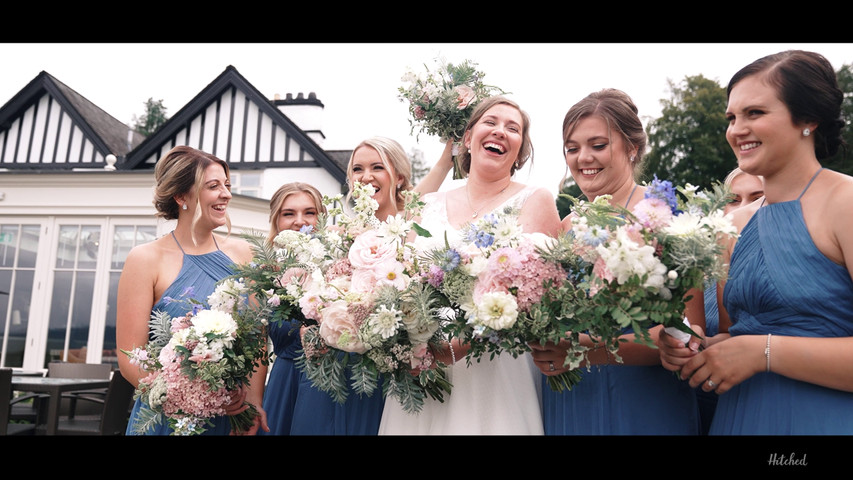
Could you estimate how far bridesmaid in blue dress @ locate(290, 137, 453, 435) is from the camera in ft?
11.3

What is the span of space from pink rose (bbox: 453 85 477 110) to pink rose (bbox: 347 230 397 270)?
1.87 meters

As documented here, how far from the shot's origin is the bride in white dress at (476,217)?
2.88m

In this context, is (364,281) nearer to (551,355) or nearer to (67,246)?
(551,355)

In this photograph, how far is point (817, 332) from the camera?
233cm

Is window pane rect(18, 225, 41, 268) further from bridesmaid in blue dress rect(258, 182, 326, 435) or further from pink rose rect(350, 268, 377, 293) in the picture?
pink rose rect(350, 268, 377, 293)

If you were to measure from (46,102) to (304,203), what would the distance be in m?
18.2

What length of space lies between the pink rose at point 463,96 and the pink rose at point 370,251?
6.13ft

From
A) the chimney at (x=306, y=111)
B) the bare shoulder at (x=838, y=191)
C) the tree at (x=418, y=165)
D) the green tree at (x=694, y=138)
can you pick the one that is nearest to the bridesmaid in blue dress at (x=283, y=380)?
the bare shoulder at (x=838, y=191)

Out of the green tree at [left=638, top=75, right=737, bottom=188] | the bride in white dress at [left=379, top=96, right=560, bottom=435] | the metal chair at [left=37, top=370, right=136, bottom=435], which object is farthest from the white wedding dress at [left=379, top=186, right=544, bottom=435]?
the green tree at [left=638, top=75, right=737, bottom=188]

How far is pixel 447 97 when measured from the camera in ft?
14.3

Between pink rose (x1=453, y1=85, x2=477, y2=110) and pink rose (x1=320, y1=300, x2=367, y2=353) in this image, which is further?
pink rose (x1=453, y1=85, x2=477, y2=110)

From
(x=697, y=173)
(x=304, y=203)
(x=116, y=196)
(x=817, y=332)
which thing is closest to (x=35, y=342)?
(x=116, y=196)

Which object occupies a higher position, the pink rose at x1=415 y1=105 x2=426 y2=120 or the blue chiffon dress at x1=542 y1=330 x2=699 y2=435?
the pink rose at x1=415 y1=105 x2=426 y2=120

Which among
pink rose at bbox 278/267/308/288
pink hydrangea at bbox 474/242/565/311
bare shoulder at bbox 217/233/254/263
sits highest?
bare shoulder at bbox 217/233/254/263
